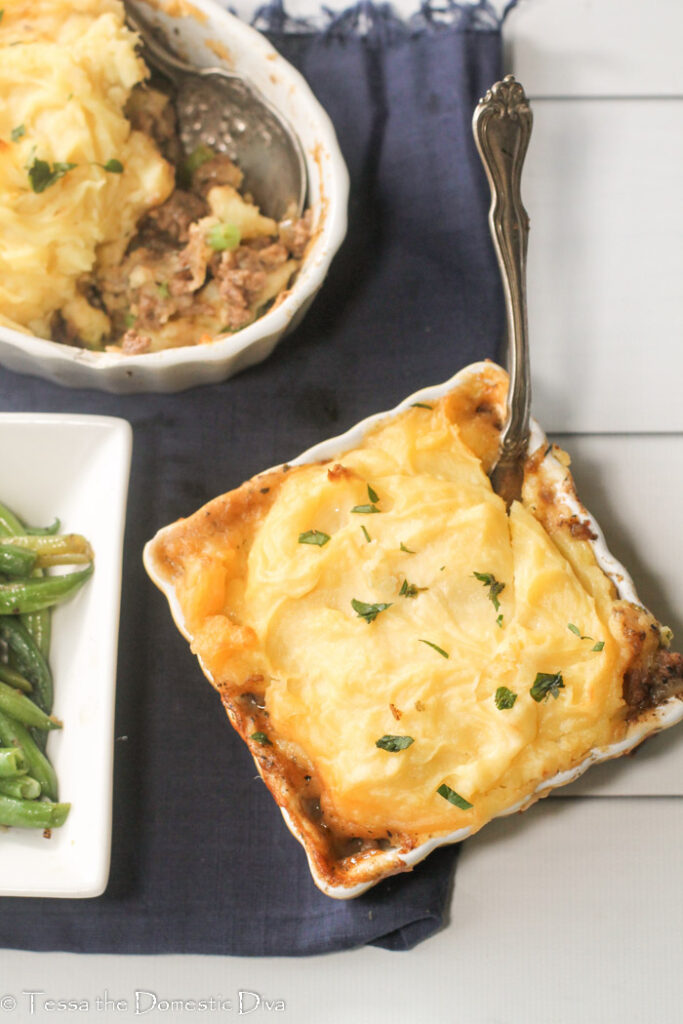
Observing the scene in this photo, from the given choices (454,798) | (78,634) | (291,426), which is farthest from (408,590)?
(78,634)

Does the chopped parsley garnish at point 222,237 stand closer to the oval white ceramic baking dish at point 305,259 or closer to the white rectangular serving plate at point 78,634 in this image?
the oval white ceramic baking dish at point 305,259

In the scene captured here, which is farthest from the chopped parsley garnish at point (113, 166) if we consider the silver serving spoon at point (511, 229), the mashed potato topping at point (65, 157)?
the silver serving spoon at point (511, 229)

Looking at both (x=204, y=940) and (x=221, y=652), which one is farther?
(x=204, y=940)

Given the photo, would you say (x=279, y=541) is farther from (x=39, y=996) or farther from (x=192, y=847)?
(x=39, y=996)

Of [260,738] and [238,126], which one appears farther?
[238,126]

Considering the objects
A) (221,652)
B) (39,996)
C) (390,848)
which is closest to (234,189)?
(221,652)

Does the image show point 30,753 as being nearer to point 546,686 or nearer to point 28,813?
point 28,813
